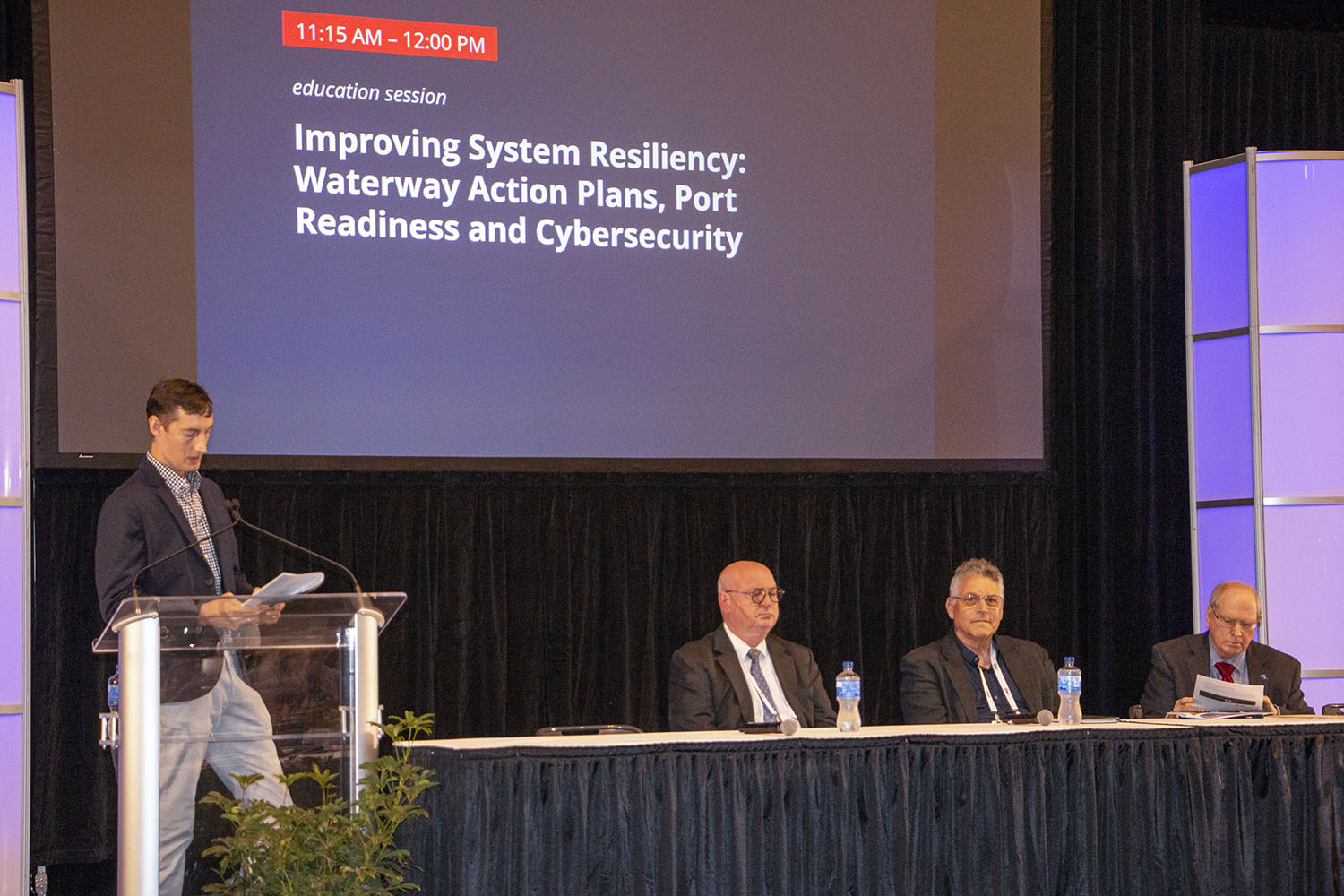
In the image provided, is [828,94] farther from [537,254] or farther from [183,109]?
[183,109]

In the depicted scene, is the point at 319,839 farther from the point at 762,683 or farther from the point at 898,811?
the point at 762,683

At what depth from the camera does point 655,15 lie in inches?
213

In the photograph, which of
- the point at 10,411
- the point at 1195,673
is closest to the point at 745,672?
the point at 1195,673

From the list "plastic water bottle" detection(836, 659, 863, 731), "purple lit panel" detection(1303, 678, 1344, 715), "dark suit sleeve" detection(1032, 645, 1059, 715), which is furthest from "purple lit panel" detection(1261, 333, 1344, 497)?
"plastic water bottle" detection(836, 659, 863, 731)

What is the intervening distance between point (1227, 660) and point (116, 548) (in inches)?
127

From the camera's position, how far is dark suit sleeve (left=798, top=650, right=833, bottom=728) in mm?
4465

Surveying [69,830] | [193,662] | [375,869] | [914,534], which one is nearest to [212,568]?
[193,662]

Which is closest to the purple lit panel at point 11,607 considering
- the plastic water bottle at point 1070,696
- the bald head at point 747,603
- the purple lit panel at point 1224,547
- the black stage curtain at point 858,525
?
the black stage curtain at point 858,525

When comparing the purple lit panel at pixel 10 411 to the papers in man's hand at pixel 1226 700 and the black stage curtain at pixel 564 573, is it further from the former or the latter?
the papers in man's hand at pixel 1226 700

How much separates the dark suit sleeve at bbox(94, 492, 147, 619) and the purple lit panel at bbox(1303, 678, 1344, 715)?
13.0 ft

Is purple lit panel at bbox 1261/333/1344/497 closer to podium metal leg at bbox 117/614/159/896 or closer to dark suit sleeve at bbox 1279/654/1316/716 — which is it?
dark suit sleeve at bbox 1279/654/1316/716

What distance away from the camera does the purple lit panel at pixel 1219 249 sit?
5.54 metres

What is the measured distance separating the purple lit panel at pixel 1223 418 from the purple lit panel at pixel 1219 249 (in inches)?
3.9

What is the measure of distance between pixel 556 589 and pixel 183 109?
2.02 metres
